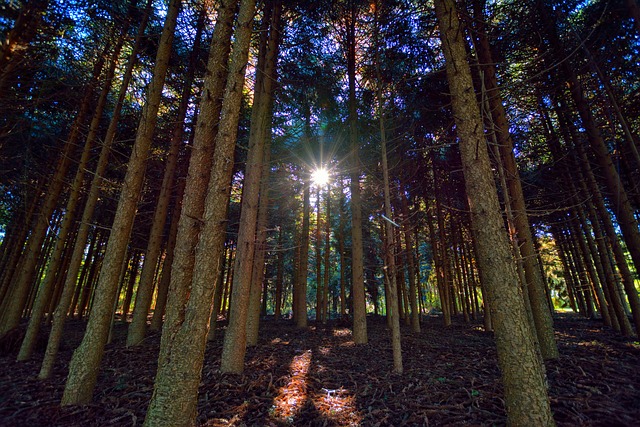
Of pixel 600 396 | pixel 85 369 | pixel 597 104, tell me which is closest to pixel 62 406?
pixel 85 369

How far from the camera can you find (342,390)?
4938 millimetres

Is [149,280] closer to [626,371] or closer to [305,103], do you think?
[305,103]

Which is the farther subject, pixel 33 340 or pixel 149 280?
pixel 149 280

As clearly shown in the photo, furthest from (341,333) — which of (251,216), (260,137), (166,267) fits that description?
(260,137)

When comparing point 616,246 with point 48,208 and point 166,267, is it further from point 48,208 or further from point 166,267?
point 48,208

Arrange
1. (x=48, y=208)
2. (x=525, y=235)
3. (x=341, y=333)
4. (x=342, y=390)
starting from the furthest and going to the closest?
(x=341, y=333) → (x=48, y=208) → (x=525, y=235) → (x=342, y=390)

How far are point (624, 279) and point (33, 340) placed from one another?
16454 mm

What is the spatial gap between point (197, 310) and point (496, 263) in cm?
393

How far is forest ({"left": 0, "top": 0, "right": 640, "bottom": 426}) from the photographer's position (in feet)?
11.9

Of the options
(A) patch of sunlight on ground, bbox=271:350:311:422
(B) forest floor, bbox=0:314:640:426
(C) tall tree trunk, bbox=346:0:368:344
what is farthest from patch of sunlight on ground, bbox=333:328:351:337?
(A) patch of sunlight on ground, bbox=271:350:311:422

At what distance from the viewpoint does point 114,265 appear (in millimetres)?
4785

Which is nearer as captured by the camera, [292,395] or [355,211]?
[292,395]

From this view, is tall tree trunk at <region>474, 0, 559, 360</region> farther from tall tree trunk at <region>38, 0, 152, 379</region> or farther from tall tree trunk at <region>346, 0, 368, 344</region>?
tall tree trunk at <region>38, 0, 152, 379</region>

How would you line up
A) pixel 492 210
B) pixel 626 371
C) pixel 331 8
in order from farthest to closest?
pixel 331 8 → pixel 626 371 → pixel 492 210
